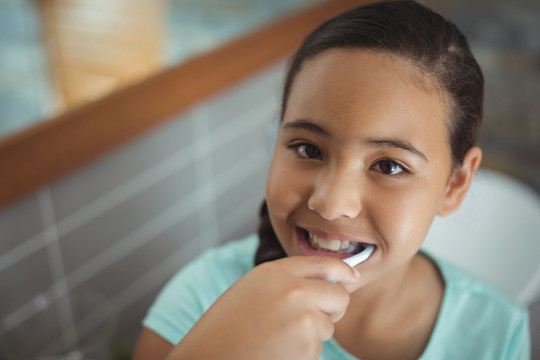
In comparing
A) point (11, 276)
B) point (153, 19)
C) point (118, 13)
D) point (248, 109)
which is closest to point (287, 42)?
point (248, 109)

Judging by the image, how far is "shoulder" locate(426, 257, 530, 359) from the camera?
0.85 meters

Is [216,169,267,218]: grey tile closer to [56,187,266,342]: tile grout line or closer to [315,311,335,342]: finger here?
[56,187,266,342]: tile grout line

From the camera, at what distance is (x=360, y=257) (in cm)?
65

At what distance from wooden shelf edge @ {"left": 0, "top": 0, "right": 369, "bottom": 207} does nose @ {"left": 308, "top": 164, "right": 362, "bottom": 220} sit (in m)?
0.77

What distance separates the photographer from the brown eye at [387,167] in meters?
0.65

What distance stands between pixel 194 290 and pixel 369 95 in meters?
0.43

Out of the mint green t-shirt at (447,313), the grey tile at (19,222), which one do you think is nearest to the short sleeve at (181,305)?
the mint green t-shirt at (447,313)

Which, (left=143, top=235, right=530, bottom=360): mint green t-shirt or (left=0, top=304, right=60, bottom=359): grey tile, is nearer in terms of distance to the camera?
(left=143, top=235, right=530, bottom=360): mint green t-shirt

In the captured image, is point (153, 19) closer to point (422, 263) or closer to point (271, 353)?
point (422, 263)

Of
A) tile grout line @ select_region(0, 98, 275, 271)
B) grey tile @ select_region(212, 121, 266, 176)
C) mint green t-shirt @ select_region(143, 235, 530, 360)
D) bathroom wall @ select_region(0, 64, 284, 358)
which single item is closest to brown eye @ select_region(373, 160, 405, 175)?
mint green t-shirt @ select_region(143, 235, 530, 360)

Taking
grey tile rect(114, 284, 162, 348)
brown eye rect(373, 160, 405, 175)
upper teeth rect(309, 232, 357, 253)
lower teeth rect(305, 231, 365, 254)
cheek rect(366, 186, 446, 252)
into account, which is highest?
brown eye rect(373, 160, 405, 175)

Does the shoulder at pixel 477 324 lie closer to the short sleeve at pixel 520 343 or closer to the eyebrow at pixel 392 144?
the short sleeve at pixel 520 343

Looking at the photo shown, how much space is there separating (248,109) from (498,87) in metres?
1.00

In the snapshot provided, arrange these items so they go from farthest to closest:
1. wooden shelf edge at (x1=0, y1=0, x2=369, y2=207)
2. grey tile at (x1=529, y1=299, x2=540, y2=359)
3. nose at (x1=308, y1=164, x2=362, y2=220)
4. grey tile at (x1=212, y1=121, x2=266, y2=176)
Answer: grey tile at (x1=212, y1=121, x2=266, y2=176), grey tile at (x1=529, y1=299, x2=540, y2=359), wooden shelf edge at (x1=0, y1=0, x2=369, y2=207), nose at (x1=308, y1=164, x2=362, y2=220)
